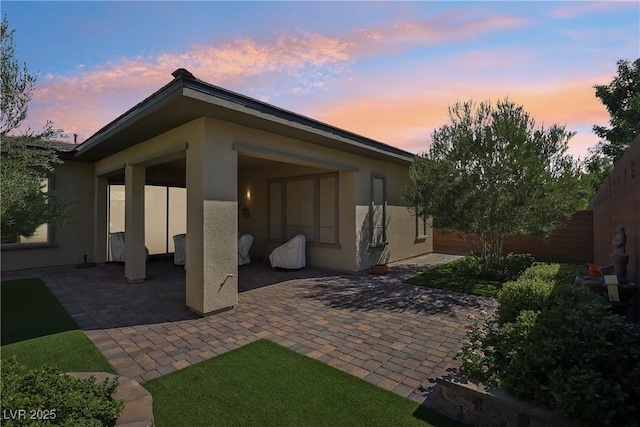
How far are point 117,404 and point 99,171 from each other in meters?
9.68

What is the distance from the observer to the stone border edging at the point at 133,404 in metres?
2.02

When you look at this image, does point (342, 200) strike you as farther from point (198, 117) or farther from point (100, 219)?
point (100, 219)

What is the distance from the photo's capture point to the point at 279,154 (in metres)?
6.62

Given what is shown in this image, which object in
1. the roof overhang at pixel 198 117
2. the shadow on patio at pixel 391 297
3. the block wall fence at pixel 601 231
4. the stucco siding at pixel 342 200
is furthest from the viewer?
the stucco siding at pixel 342 200

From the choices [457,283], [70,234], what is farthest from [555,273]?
[70,234]

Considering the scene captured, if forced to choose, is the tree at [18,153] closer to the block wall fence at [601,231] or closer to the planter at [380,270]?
the planter at [380,270]

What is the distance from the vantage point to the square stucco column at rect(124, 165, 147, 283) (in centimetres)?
757

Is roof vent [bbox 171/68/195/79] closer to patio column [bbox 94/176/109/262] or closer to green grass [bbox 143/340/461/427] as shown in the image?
green grass [bbox 143/340/461/427]

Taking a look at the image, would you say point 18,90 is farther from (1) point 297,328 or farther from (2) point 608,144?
(2) point 608,144

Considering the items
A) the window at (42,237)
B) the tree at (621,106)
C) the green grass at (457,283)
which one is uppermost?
the tree at (621,106)

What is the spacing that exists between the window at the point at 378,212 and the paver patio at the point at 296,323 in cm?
192

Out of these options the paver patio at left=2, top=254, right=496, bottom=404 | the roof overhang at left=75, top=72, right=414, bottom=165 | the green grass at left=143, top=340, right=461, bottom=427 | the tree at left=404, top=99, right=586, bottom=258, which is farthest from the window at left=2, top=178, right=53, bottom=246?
the tree at left=404, top=99, right=586, bottom=258

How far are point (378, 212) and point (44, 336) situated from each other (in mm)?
8146

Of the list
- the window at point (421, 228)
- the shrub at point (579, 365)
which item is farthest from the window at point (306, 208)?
the shrub at point (579, 365)
